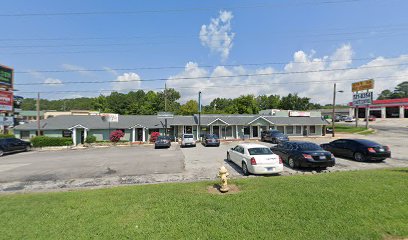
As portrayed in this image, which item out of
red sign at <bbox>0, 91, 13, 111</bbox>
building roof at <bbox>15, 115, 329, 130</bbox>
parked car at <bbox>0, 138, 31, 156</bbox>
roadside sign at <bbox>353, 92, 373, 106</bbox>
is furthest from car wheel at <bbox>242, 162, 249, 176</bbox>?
roadside sign at <bbox>353, 92, 373, 106</bbox>

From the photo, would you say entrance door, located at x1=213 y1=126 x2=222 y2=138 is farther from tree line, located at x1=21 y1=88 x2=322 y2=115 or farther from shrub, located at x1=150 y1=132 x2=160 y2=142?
tree line, located at x1=21 y1=88 x2=322 y2=115

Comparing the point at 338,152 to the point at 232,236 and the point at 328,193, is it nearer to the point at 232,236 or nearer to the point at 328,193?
the point at 328,193

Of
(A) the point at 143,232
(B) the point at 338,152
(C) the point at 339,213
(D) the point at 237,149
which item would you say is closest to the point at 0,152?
(D) the point at 237,149

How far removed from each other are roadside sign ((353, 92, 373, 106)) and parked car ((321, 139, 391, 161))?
40297 millimetres

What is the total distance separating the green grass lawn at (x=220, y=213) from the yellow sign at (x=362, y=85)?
48.9 metres

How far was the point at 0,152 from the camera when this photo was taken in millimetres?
21766

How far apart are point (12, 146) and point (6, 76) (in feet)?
43.4

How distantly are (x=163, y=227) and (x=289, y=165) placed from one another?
33.3 feet

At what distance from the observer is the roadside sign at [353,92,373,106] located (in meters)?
46.4

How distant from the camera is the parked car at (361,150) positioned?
13.5 meters

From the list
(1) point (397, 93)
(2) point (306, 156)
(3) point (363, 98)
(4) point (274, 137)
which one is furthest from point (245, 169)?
(1) point (397, 93)

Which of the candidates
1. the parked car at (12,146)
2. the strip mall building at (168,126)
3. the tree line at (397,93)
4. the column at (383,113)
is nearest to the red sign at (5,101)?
the strip mall building at (168,126)

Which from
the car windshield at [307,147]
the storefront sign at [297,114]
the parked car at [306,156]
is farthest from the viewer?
the storefront sign at [297,114]

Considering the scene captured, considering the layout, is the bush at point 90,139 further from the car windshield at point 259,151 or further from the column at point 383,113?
the column at point 383,113
